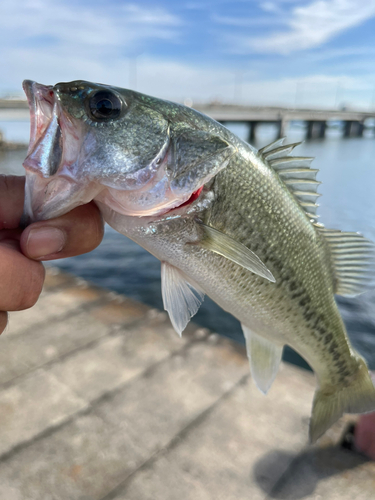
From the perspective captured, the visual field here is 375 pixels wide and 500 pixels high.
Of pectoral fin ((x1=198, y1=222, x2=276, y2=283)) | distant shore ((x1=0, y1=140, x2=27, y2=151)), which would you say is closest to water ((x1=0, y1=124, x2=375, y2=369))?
pectoral fin ((x1=198, y1=222, x2=276, y2=283))

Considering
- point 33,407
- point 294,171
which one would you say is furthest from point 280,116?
point 294,171

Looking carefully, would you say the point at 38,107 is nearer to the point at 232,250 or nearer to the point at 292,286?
the point at 232,250

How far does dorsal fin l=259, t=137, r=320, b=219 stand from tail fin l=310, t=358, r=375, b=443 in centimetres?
103

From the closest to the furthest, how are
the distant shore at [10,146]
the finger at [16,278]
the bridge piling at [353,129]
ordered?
the finger at [16,278], the distant shore at [10,146], the bridge piling at [353,129]

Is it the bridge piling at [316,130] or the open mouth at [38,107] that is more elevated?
the open mouth at [38,107]

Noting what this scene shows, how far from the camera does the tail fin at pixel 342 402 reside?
2.04 meters

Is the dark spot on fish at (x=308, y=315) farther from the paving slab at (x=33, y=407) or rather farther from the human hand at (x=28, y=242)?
the paving slab at (x=33, y=407)

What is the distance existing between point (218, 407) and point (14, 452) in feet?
5.84

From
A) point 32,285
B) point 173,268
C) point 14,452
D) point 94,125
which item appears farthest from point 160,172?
point 14,452

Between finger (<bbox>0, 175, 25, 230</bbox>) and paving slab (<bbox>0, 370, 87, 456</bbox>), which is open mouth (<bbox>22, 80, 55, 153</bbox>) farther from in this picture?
paving slab (<bbox>0, 370, 87, 456</bbox>)

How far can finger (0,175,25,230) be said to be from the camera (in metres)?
1.52

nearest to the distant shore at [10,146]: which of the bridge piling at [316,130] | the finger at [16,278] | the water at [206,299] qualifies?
the water at [206,299]

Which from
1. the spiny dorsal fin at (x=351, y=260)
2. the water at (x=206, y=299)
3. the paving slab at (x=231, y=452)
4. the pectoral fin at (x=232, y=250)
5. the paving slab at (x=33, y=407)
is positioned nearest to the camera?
the pectoral fin at (x=232, y=250)

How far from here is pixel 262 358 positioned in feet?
6.63
